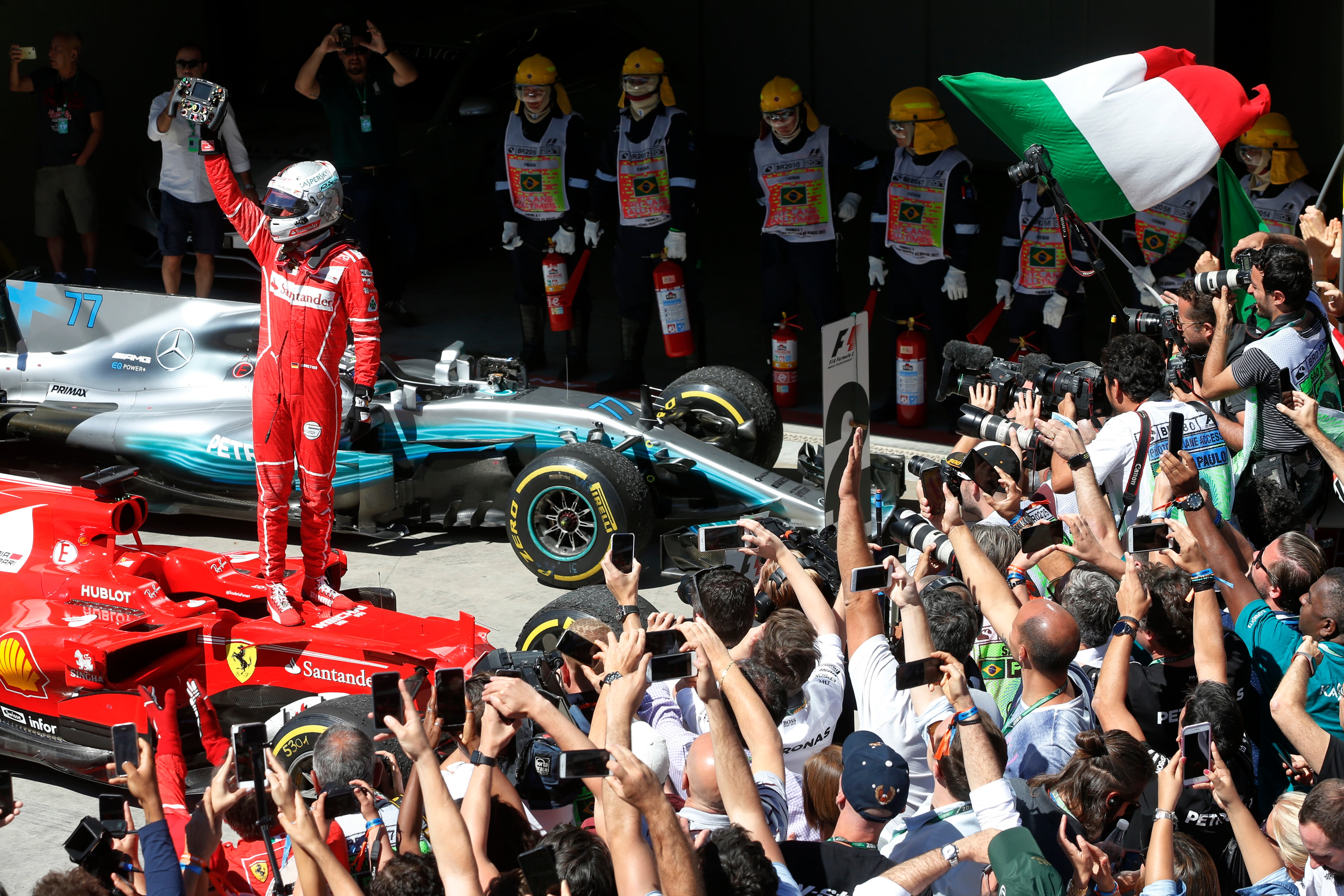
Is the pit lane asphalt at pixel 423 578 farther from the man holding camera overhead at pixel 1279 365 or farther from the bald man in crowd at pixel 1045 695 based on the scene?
the bald man in crowd at pixel 1045 695

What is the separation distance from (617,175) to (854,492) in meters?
5.64

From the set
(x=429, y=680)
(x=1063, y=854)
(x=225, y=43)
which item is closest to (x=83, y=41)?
(x=225, y=43)

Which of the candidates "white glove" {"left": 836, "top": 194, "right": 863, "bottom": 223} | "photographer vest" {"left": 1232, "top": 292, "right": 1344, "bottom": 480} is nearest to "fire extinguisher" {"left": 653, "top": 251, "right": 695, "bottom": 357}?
"white glove" {"left": 836, "top": 194, "right": 863, "bottom": 223}

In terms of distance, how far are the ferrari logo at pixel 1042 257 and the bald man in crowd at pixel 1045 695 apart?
4.91 meters

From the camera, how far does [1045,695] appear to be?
4.10 metres

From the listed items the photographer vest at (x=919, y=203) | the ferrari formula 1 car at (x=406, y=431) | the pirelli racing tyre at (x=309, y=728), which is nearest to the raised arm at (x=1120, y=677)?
the pirelli racing tyre at (x=309, y=728)

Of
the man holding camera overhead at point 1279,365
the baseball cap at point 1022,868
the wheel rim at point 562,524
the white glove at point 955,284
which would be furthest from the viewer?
the white glove at point 955,284

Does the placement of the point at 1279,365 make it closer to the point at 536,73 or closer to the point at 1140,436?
the point at 1140,436

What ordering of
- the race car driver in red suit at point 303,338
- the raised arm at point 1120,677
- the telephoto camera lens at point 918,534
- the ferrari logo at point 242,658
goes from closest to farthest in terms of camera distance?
the raised arm at point 1120,677, the telephoto camera lens at point 918,534, the ferrari logo at point 242,658, the race car driver in red suit at point 303,338

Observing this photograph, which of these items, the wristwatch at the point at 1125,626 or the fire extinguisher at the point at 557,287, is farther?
the fire extinguisher at the point at 557,287

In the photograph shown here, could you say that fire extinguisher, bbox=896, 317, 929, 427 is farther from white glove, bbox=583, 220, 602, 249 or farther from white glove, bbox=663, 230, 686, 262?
white glove, bbox=583, 220, 602, 249

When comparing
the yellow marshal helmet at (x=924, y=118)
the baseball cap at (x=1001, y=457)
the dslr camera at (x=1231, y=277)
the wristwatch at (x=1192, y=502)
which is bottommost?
the wristwatch at (x=1192, y=502)

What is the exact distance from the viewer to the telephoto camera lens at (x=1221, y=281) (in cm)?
604

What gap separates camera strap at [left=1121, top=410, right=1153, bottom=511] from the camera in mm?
5559
